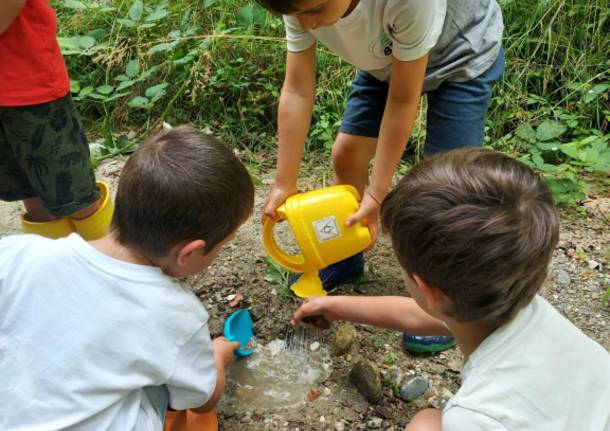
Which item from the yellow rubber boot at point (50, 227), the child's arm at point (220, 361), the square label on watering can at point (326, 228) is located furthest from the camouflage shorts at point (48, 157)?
the square label on watering can at point (326, 228)

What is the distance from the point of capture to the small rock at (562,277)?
Result: 5.79ft

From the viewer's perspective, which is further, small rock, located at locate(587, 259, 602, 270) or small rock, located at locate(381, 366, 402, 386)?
small rock, located at locate(587, 259, 602, 270)

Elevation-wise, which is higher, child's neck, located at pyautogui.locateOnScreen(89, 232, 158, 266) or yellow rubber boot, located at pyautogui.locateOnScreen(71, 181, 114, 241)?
child's neck, located at pyautogui.locateOnScreen(89, 232, 158, 266)

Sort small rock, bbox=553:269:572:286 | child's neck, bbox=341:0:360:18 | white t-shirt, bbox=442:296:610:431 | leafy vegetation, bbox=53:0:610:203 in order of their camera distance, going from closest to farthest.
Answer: white t-shirt, bbox=442:296:610:431 < child's neck, bbox=341:0:360:18 < small rock, bbox=553:269:572:286 < leafy vegetation, bbox=53:0:610:203

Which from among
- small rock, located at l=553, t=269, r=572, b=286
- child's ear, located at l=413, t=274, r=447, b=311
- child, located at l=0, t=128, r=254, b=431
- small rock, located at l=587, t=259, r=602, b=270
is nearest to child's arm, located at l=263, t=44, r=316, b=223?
child, located at l=0, t=128, r=254, b=431

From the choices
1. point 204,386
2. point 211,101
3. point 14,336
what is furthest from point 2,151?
point 211,101

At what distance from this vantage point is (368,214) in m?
1.44

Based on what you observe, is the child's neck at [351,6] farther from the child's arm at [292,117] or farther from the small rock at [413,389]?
the small rock at [413,389]

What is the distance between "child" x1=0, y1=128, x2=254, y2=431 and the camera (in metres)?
0.94

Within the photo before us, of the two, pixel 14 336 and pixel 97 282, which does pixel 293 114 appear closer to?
pixel 97 282

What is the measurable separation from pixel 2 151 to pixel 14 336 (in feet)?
2.37

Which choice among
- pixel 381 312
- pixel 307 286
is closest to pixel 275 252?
pixel 307 286

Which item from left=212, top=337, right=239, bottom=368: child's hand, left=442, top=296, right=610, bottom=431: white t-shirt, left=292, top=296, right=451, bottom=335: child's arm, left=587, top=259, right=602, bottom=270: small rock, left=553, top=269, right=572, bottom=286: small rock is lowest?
left=212, top=337, right=239, bottom=368: child's hand

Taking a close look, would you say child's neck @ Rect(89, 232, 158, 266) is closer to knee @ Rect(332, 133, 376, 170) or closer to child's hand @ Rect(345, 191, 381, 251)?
child's hand @ Rect(345, 191, 381, 251)
